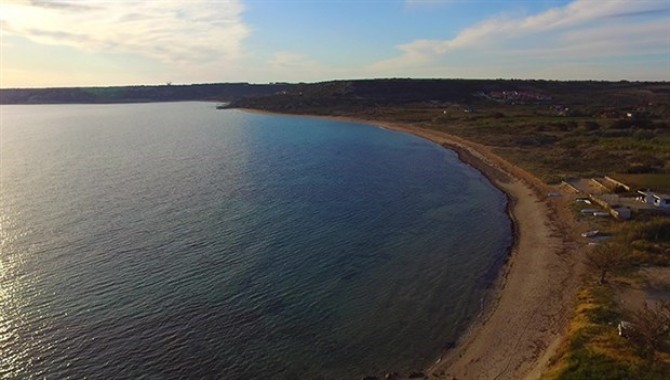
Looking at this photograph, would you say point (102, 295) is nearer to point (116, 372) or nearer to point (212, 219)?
point (116, 372)

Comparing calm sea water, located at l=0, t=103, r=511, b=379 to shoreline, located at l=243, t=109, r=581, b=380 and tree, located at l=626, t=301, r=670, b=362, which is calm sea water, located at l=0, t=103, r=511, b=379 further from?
tree, located at l=626, t=301, r=670, b=362

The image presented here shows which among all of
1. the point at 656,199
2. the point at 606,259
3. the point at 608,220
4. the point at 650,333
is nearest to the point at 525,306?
the point at 606,259

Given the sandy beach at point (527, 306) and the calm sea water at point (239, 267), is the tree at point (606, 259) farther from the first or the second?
the calm sea water at point (239, 267)

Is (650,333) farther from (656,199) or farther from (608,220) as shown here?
(656,199)

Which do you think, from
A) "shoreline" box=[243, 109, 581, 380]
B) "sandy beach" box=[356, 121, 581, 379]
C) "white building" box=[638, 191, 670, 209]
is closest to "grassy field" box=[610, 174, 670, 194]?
"white building" box=[638, 191, 670, 209]

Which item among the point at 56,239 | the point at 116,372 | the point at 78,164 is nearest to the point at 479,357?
the point at 116,372

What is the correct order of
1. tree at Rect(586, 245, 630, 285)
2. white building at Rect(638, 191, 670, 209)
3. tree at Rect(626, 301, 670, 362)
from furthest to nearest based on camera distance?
white building at Rect(638, 191, 670, 209) < tree at Rect(586, 245, 630, 285) < tree at Rect(626, 301, 670, 362)
